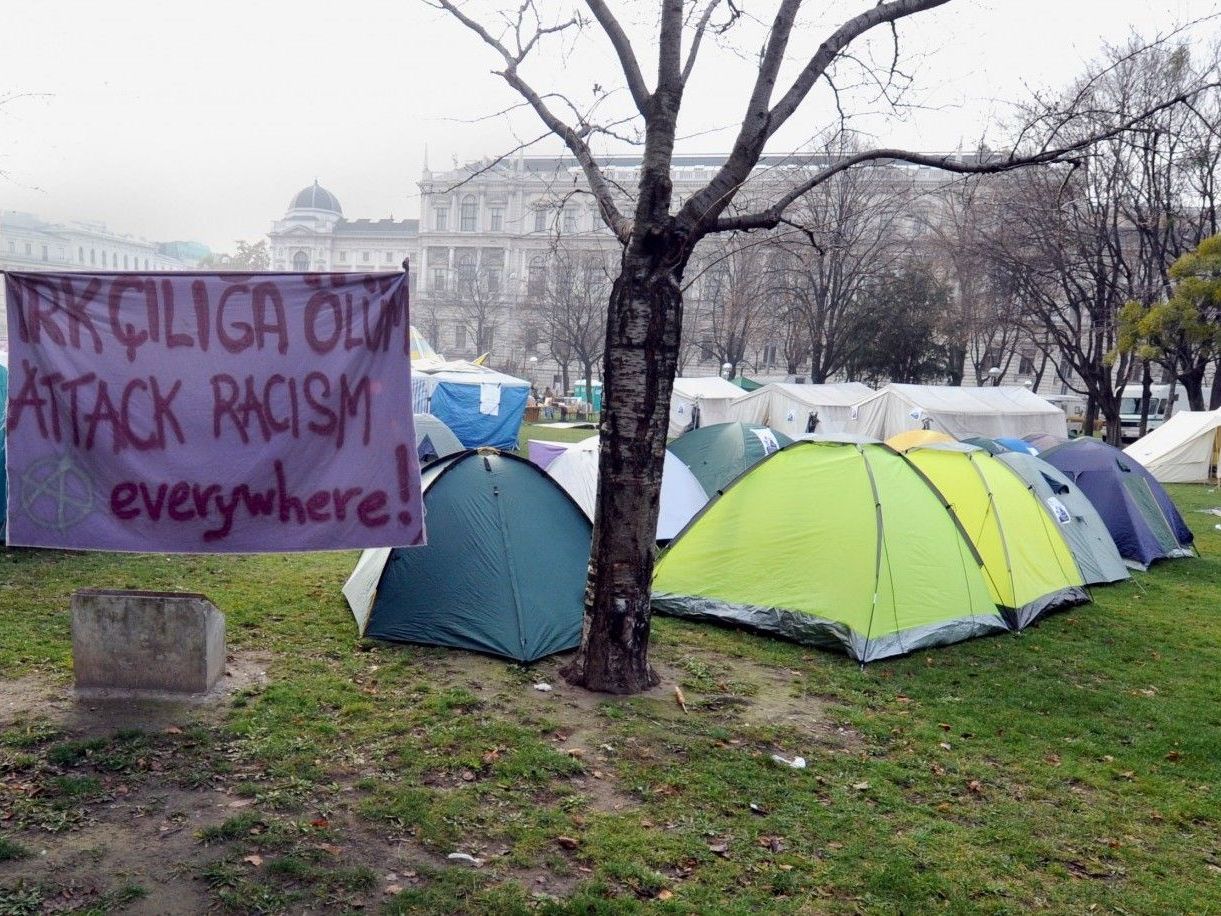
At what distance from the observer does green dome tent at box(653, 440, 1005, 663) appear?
6.90 m

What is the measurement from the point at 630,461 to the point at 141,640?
3.06m

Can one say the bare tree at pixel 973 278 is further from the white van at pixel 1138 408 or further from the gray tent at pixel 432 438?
the gray tent at pixel 432 438

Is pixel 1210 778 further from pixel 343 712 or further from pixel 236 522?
pixel 236 522

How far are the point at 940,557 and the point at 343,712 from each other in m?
4.89

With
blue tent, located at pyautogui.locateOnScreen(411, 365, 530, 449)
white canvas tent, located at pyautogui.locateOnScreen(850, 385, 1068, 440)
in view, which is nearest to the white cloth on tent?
blue tent, located at pyautogui.locateOnScreen(411, 365, 530, 449)

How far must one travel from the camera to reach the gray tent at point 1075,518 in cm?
935

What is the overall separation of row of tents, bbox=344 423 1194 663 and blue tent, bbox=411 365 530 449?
1508 centimetres

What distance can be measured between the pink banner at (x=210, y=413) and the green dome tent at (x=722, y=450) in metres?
8.85

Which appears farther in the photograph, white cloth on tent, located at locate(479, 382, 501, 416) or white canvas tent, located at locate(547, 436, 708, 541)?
white cloth on tent, located at locate(479, 382, 501, 416)

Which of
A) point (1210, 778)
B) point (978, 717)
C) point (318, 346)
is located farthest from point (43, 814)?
point (1210, 778)

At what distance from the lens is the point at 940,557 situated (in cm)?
729

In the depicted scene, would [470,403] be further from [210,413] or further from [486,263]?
[486,263]

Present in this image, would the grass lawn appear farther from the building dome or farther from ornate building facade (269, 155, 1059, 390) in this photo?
the building dome

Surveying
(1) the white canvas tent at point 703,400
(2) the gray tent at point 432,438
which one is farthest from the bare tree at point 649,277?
(1) the white canvas tent at point 703,400
